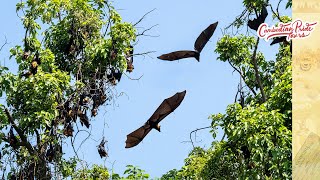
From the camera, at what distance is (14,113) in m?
7.85

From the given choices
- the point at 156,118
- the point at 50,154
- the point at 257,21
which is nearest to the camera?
the point at 156,118

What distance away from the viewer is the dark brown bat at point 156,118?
6383 mm

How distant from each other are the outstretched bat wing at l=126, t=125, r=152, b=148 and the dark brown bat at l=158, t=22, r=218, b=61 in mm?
660

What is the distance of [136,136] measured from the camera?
21.2 ft

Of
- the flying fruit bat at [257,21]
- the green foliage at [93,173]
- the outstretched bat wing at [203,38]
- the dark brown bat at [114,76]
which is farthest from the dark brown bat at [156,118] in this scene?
the flying fruit bat at [257,21]

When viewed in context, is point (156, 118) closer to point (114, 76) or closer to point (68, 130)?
point (68, 130)

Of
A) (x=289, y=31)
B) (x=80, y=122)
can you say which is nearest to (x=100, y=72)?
(x=80, y=122)

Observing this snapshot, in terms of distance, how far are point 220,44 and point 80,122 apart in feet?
7.27

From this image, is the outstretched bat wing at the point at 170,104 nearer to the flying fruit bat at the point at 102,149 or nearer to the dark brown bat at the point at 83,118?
the flying fruit bat at the point at 102,149

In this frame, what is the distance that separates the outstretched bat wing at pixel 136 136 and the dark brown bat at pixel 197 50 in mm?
660

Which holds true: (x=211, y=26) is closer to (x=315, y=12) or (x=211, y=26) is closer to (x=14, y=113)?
(x=315, y=12)

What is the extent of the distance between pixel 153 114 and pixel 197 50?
0.68 meters

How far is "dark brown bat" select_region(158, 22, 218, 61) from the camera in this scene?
6.39 metres

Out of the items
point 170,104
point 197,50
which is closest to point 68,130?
point 170,104
